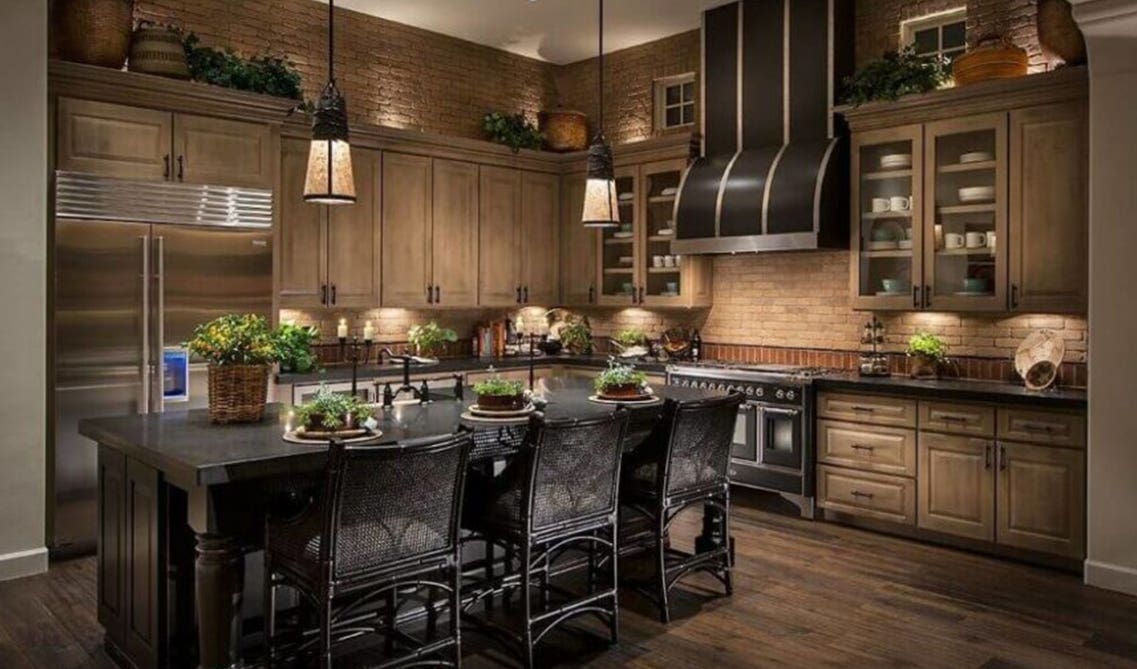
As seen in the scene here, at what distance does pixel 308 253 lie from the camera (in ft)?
21.0

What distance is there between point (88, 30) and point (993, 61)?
5.43m

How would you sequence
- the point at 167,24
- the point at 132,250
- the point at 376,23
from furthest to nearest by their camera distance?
the point at 376,23, the point at 167,24, the point at 132,250

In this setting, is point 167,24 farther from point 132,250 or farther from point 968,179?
point 968,179

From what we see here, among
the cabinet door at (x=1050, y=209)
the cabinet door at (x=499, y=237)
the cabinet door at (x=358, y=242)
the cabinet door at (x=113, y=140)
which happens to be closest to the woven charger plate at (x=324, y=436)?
the cabinet door at (x=113, y=140)

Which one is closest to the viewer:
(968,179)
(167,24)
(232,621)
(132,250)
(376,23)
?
(232,621)

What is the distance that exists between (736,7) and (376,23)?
2935 mm

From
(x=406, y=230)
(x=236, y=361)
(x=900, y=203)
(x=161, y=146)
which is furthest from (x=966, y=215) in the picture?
(x=161, y=146)

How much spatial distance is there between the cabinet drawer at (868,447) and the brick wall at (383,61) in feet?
13.8

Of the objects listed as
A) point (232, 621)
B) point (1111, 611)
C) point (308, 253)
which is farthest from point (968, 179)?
point (232, 621)

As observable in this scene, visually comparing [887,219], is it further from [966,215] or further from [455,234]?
[455,234]

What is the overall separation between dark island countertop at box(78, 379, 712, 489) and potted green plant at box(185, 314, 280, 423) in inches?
3.2

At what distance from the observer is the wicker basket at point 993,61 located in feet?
17.7

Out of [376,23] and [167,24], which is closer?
[167,24]

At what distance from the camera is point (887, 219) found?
237 inches
